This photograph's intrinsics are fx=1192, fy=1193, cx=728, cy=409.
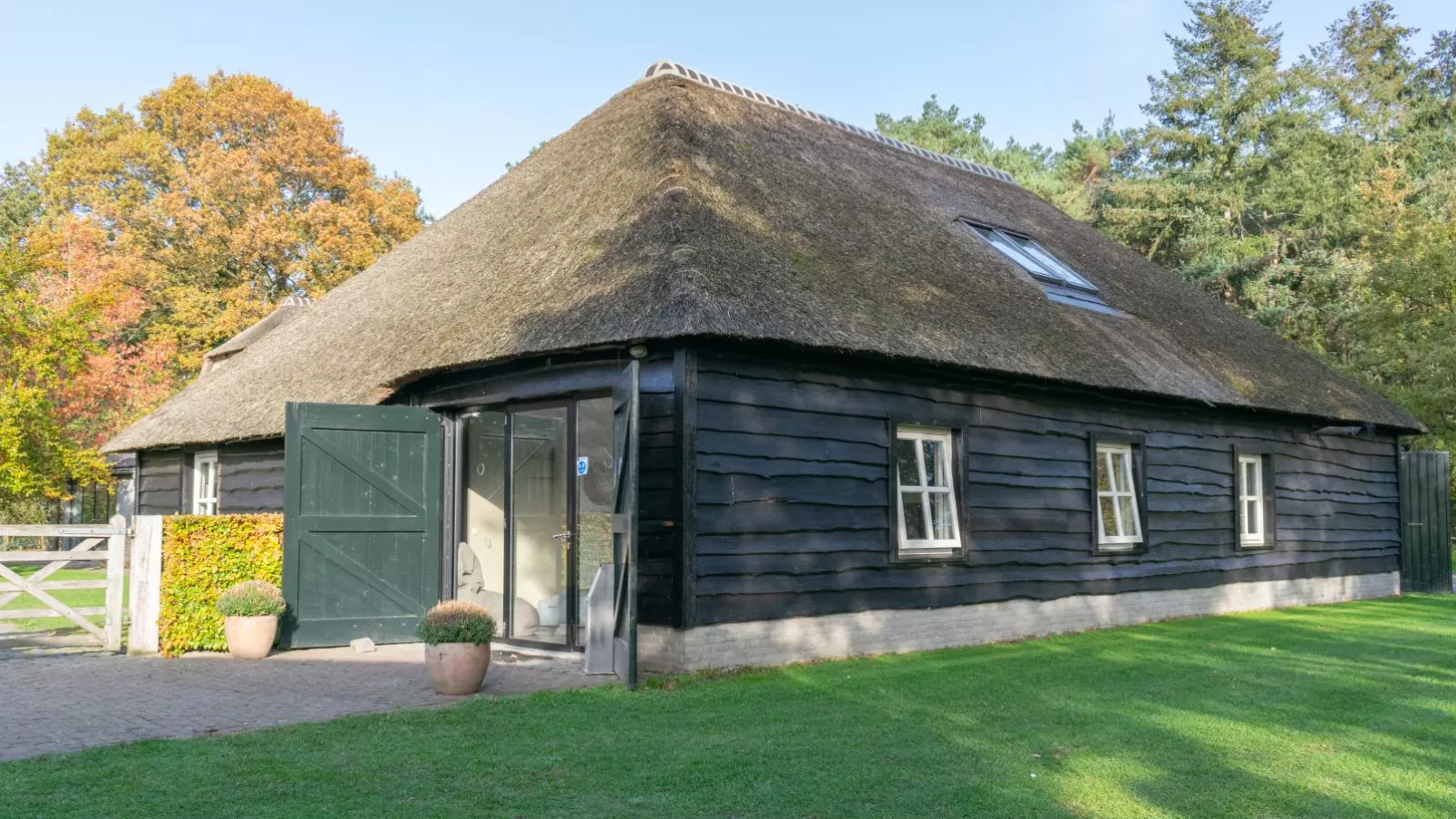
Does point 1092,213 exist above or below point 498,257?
above

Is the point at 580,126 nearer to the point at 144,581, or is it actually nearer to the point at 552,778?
the point at 144,581

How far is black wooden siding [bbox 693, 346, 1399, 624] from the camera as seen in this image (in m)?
9.28

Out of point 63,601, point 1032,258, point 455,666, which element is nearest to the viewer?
point 455,666

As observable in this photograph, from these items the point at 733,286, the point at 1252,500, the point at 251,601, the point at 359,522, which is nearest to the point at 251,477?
the point at 359,522

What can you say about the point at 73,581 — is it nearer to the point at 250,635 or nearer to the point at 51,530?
the point at 51,530

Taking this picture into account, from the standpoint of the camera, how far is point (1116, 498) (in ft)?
43.8

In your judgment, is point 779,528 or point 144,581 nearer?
point 779,528

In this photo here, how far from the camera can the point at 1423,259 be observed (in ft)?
77.6

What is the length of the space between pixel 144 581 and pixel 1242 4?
1359 inches

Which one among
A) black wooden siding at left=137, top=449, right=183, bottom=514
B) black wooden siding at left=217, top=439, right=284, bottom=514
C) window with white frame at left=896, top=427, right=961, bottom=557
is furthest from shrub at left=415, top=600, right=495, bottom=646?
black wooden siding at left=137, top=449, right=183, bottom=514

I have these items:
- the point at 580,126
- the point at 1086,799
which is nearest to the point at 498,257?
the point at 580,126

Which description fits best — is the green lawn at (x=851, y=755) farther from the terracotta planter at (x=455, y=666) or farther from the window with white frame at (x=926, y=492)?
the window with white frame at (x=926, y=492)

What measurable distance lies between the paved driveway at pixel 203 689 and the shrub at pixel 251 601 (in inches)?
15.5

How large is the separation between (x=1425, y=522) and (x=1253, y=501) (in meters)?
4.78
